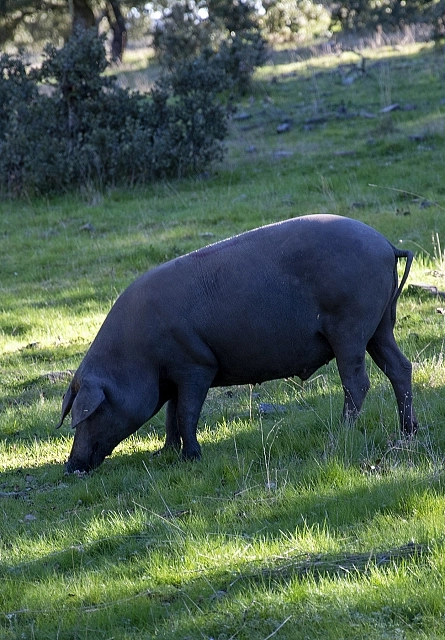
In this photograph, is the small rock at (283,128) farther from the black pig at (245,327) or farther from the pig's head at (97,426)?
the pig's head at (97,426)

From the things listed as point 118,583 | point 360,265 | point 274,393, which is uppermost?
point 360,265

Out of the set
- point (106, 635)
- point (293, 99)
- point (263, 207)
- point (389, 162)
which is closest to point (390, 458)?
point (106, 635)

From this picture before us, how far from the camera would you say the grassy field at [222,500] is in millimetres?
4426

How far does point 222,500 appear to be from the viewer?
5875 millimetres

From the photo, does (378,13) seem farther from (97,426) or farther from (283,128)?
(97,426)

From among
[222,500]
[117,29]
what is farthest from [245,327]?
[117,29]

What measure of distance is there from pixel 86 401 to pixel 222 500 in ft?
4.78

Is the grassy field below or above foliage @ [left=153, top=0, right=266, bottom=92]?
below

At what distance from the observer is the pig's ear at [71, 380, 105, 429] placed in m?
6.69

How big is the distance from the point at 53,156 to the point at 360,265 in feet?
40.4

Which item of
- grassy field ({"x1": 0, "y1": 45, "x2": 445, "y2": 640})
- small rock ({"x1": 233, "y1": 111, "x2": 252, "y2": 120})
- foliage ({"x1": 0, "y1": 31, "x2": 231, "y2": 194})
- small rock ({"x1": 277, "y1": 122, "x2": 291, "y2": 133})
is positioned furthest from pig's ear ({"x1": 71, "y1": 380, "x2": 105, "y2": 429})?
small rock ({"x1": 233, "y1": 111, "x2": 252, "y2": 120})

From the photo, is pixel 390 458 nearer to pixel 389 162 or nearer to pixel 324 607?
pixel 324 607

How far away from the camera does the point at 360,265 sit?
6578 millimetres

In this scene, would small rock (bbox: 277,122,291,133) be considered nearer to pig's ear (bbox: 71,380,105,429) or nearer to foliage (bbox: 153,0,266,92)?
foliage (bbox: 153,0,266,92)
